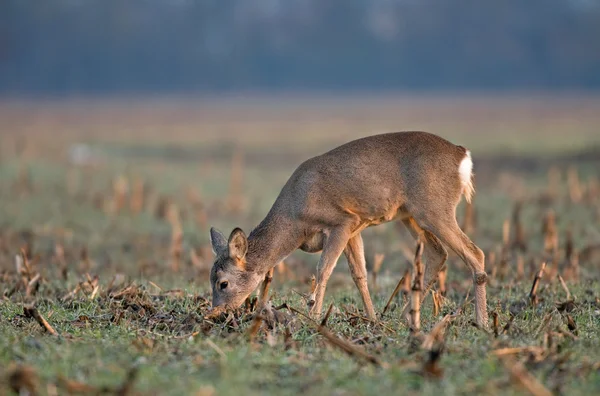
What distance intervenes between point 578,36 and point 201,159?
437 ft

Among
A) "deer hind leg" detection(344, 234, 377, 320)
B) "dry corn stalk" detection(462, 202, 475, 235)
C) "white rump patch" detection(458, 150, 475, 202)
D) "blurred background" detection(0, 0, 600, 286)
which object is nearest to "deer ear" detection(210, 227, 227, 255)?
"deer hind leg" detection(344, 234, 377, 320)

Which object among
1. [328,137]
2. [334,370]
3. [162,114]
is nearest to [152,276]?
[334,370]

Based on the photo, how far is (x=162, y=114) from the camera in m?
105

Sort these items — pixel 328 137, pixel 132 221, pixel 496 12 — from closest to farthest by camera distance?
pixel 132 221
pixel 328 137
pixel 496 12

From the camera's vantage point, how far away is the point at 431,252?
11297 millimetres

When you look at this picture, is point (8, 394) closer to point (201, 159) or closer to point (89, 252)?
point (89, 252)

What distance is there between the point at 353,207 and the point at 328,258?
679mm

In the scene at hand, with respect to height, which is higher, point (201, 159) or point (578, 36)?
point (578, 36)

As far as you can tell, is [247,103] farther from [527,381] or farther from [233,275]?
[527,381]

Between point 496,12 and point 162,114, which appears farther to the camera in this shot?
point 496,12

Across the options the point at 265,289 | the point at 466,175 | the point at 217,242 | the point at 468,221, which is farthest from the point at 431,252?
the point at 468,221

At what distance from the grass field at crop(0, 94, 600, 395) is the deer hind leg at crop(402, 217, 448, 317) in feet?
1.32

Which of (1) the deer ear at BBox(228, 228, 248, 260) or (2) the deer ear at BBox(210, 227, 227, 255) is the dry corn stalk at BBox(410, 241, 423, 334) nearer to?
(1) the deer ear at BBox(228, 228, 248, 260)

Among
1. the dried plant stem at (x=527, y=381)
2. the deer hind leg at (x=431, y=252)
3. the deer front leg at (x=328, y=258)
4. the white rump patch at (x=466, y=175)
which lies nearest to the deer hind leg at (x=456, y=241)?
the white rump patch at (x=466, y=175)
